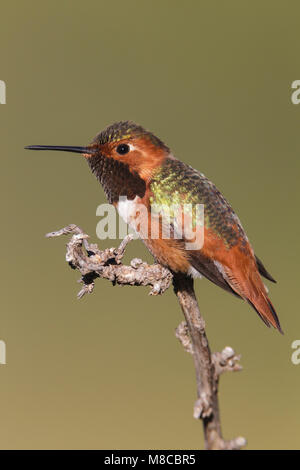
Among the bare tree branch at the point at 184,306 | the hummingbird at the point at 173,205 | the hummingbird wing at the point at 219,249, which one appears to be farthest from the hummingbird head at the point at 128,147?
the bare tree branch at the point at 184,306

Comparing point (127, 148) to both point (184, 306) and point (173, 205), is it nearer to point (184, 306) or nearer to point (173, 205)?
point (173, 205)

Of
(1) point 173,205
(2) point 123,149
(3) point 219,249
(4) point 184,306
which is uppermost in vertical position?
(2) point 123,149

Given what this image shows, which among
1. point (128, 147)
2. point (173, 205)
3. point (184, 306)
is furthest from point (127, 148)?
point (184, 306)

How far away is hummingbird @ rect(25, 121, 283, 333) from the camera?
7.50ft

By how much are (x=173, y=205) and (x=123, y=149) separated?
0.40 m

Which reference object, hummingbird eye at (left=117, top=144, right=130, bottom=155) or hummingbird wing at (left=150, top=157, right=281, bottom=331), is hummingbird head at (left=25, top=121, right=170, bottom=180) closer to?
hummingbird eye at (left=117, top=144, right=130, bottom=155)

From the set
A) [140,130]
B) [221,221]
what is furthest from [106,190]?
[221,221]

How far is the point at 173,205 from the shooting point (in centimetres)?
229

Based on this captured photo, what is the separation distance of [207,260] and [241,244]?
0.17 meters

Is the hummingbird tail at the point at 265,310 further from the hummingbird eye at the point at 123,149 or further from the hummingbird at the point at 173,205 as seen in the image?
the hummingbird eye at the point at 123,149

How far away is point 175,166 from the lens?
2.44 meters

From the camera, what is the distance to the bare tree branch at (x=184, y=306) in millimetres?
1635

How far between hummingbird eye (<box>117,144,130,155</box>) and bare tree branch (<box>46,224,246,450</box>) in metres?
0.65

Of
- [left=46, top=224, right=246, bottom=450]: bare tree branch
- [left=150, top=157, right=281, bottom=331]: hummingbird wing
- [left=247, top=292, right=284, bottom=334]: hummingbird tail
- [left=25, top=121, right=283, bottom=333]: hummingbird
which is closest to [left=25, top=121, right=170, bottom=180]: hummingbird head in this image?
[left=25, top=121, right=283, bottom=333]: hummingbird
